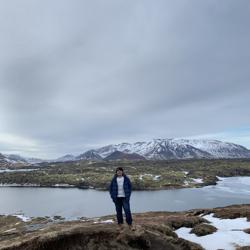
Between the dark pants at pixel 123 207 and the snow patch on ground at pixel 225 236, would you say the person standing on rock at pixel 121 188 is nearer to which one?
the dark pants at pixel 123 207

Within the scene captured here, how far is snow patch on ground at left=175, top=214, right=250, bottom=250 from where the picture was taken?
19.8 m

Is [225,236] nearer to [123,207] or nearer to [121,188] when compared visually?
[123,207]

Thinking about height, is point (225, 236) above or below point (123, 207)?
below

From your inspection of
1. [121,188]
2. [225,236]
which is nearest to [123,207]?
[121,188]

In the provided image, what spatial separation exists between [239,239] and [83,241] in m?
10.5

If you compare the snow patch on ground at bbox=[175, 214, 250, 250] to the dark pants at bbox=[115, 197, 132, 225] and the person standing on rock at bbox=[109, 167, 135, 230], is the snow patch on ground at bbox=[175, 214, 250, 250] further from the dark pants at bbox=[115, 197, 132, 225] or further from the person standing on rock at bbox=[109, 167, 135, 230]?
the person standing on rock at bbox=[109, 167, 135, 230]

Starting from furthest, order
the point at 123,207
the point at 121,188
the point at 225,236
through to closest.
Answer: the point at 225,236, the point at 123,207, the point at 121,188

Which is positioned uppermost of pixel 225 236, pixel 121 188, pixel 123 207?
pixel 121 188

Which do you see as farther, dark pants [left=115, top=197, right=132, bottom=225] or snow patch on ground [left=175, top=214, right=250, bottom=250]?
snow patch on ground [left=175, top=214, right=250, bottom=250]

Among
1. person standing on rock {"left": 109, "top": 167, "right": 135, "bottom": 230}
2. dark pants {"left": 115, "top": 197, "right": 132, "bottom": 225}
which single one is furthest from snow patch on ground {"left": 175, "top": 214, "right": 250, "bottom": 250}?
person standing on rock {"left": 109, "top": 167, "right": 135, "bottom": 230}

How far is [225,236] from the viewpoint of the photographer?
2156 centimetres

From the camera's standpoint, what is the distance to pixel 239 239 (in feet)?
67.8

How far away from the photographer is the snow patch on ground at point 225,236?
64.9 feet

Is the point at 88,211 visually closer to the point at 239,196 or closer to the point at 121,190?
the point at 239,196
